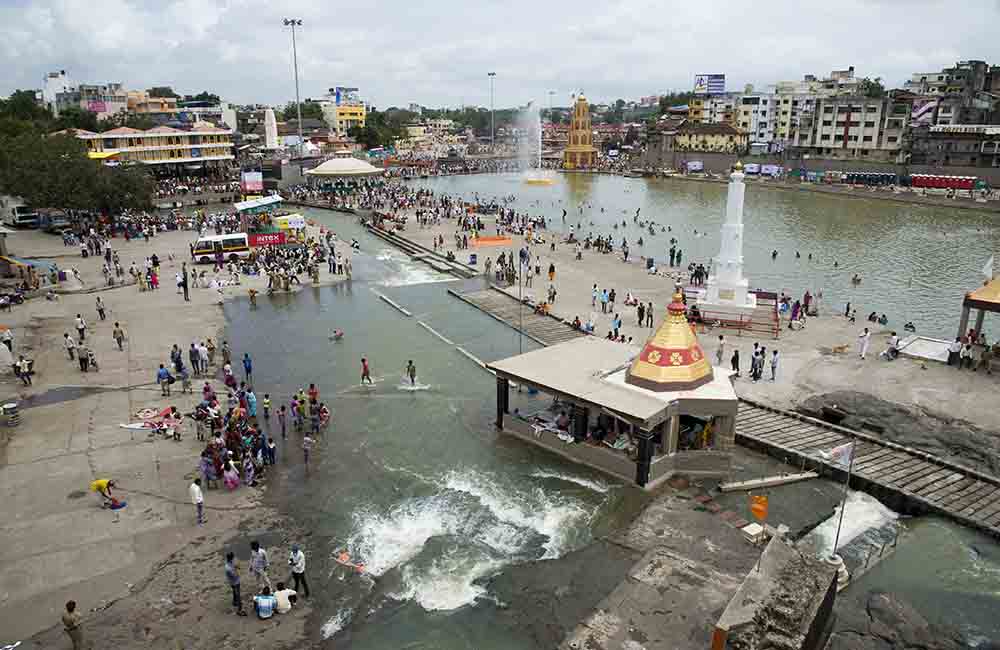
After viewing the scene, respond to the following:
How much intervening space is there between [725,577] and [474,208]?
54154mm

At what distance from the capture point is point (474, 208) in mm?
62781

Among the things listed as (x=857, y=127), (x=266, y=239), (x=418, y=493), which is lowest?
(x=418, y=493)

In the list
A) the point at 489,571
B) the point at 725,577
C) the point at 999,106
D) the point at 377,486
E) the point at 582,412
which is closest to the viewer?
the point at 725,577

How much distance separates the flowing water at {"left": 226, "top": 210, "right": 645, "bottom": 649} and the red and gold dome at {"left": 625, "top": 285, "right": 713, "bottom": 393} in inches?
101

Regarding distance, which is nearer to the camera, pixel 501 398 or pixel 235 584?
pixel 235 584

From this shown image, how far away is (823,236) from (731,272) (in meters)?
33.0

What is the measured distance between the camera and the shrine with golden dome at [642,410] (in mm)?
14938

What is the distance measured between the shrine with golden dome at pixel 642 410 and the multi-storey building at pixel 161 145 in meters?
61.6

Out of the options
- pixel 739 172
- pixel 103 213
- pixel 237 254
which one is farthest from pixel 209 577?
A: pixel 103 213

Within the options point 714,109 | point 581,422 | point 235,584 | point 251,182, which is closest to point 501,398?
point 581,422

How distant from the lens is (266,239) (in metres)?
42.1

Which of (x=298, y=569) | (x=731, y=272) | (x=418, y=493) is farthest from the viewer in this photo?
(x=731, y=272)

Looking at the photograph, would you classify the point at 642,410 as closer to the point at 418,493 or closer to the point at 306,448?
the point at 418,493

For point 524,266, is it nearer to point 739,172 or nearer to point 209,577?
point 739,172
